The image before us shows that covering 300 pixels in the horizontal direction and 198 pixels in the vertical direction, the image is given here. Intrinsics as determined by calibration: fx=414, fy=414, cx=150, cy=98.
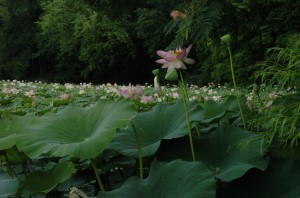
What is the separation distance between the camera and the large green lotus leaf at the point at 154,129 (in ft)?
4.02

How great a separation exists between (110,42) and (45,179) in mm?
16447

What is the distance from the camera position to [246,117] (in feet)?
5.13

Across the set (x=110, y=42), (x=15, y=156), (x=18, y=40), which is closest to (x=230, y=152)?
(x=15, y=156)

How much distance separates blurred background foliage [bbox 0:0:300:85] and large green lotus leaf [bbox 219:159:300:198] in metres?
2.06

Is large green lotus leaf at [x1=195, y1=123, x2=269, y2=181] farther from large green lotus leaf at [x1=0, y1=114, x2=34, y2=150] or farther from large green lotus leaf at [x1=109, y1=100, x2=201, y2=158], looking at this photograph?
large green lotus leaf at [x1=0, y1=114, x2=34, y2=150]

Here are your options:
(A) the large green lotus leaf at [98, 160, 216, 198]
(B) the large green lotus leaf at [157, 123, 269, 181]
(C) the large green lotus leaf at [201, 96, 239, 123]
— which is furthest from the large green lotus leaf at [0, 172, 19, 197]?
(C) the large green lotus leaf at [201, 96, 239, 123]

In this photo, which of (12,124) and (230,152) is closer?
(230,152)

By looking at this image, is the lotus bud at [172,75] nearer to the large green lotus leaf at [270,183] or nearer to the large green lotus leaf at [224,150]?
the large green lotus leaf at [224,150]

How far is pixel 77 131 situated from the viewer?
46.5 inches

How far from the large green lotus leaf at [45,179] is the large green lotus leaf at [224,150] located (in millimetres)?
289

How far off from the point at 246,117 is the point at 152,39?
1389 cm

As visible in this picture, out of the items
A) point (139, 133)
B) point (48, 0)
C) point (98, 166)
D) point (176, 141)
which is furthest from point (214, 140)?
point (48, 0)

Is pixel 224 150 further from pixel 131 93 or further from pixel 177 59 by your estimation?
pixel 131 93

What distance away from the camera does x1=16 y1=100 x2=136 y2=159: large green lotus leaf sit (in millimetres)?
1029
